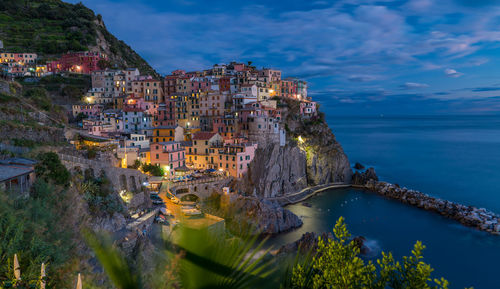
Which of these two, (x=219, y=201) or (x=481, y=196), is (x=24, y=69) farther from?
(x=481, y=196)

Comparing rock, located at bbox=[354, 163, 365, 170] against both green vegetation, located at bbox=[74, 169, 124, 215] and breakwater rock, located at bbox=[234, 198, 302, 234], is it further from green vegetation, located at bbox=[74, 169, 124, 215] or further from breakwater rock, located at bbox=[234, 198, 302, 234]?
green vegetation, located at bbox=[74, 169, 124, 215]

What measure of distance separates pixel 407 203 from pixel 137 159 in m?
33.8

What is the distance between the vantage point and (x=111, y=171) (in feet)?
70.5

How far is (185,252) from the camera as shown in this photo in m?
3.43

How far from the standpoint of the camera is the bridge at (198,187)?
1144 inches

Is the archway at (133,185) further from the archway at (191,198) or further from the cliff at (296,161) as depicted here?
the cliff at (296,161)

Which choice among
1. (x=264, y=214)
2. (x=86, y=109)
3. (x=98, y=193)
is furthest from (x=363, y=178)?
(x=86, y=109)

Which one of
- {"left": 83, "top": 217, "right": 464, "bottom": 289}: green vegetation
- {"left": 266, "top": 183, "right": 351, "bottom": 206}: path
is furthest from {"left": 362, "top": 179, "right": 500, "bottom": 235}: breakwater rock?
{"left": 83, "top": 217, "right": 464, "bottom": 289}: green vegetation

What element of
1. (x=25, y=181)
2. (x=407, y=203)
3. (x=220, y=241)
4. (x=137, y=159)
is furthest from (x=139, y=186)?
(x=407, y=203)

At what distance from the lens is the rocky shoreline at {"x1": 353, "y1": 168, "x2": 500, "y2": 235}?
3132 centimetres

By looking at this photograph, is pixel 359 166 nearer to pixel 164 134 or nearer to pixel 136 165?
pixel 164 134

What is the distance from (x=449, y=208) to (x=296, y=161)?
19.3 m

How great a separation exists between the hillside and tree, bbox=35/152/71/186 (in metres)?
51.6

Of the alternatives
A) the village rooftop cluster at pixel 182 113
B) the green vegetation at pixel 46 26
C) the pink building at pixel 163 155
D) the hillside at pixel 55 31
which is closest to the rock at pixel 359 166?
the village rooftop cluster at pixel 182 113
